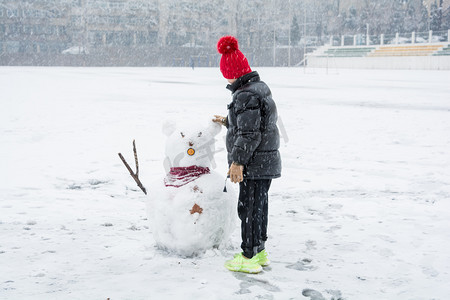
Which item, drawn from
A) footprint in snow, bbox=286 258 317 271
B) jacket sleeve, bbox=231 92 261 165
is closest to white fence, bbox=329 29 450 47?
footprint in snow, bbox=286 258 317 271

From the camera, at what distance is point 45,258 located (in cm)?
358

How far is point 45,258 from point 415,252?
274 centimetres

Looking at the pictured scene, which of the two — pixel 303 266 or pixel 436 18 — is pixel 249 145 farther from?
pixel 436 18

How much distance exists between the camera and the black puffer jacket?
10.5 feet

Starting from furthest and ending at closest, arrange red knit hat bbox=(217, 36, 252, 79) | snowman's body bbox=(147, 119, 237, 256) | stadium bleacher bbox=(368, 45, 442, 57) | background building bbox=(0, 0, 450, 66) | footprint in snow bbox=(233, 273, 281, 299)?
background building bbox=(0, 0, 450, 66) → stadium bleacher bbox=(368, 45, 442, 57) → snowman's body bbox=(147, 119, 237, 256) → red knit hat bbox=(217, 36, 252, 79) → footprint in snow bbox=(233, 273, 281, 299)

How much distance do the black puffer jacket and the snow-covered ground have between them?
742 millimetres

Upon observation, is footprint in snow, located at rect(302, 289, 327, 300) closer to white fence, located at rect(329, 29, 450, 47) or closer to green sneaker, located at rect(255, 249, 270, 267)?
green sneaker, located at rect(255, 249, 270, 267)

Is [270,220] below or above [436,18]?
below

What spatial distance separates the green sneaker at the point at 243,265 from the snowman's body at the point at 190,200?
28cm

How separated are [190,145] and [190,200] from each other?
0.40m

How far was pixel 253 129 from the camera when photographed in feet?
10.5

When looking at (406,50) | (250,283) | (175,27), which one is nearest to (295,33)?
(175,27)

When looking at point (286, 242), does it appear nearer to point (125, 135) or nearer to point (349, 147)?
point (349, 147)

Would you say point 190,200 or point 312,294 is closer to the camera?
point 312,294
